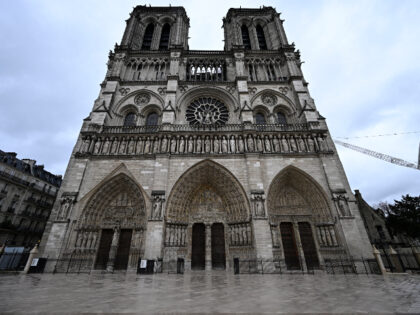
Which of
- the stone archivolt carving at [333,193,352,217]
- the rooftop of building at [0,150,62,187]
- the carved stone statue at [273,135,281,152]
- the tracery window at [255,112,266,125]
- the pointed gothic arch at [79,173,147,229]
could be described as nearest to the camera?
the stone archivolt carving at [333,193,352,217]

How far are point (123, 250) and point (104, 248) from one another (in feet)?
3.63

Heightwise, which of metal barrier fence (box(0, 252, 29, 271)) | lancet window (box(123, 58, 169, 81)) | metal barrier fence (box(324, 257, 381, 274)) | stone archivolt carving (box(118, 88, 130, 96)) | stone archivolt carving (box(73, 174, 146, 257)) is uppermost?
lancet window (box(123, 58, 169, 81))

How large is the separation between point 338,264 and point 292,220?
9.77 feet

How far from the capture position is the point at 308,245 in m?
11.2

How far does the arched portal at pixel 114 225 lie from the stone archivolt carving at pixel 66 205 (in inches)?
28.9

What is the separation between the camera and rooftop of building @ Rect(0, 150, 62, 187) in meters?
18.3

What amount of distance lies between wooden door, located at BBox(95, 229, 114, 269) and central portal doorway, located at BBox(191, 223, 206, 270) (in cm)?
500

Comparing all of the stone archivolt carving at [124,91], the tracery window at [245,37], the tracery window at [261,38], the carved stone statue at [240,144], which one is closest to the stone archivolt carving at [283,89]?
the carved stone statue at [240,144]

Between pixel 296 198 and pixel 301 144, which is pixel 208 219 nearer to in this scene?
pixel 296 198

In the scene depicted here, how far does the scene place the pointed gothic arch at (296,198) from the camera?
1149 cm

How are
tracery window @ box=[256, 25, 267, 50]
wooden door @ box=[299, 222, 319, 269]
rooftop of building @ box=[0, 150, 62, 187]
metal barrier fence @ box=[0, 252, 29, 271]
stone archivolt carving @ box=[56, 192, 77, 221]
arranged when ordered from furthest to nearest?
tracery window @ box=[256, 25, 267, 50] → rooftop of building @ box=[0, 150, 62, 187] → wooden door @ box=[299, 222, 319, 269] → stone archivolt carving @ box=[56, 192, 77, 221] → metal barrier fence @ box=[0, 252, 29, 271]

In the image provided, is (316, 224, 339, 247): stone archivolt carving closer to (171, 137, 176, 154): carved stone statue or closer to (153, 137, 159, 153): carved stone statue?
(171, 137, 176, 154): carved stone statue

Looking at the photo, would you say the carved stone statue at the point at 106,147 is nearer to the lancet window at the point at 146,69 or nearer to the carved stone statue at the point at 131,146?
the carved stone statue at the point at 131,146

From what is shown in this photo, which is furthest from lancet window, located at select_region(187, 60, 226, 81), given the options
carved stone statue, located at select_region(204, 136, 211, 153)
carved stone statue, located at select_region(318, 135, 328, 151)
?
carved stone statue, located at select_region(318, 135, 328, 151)
